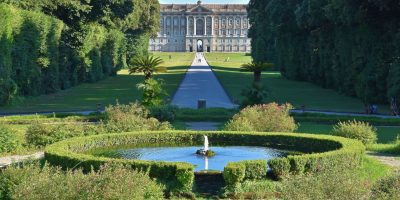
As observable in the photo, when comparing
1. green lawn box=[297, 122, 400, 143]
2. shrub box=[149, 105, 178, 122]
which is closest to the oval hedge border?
green lawn box=[297, 122, 400, 143]

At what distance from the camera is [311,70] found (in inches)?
2331

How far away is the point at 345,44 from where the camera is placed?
44656 millimetres

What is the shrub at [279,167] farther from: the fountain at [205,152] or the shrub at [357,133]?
the shrub at [357,133]

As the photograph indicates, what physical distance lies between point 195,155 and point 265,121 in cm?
450

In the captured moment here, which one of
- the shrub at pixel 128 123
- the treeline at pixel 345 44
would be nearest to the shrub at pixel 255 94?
the treeline at pixel 345 44

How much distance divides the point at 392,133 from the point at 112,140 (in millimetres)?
10974

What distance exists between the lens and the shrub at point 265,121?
20844 mm

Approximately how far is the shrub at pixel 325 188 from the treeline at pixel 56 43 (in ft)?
92.4

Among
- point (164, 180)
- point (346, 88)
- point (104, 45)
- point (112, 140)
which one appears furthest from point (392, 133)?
point (104, 45)

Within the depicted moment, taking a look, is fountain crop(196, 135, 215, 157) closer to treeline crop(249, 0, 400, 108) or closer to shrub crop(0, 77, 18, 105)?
treeline crop(249, 0, 400, 108)

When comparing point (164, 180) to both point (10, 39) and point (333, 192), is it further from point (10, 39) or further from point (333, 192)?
point (10, 39)

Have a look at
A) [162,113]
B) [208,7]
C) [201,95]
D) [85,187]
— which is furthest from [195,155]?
[208,7]

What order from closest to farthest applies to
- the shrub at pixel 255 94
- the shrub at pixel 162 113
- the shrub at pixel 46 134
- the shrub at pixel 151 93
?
the shrub at pixel 46 134, the shrub at pixel 162 113, the shrub at pixel 151 93, the shrub at pixel 255 94

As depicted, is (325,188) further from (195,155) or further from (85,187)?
(195,155)
